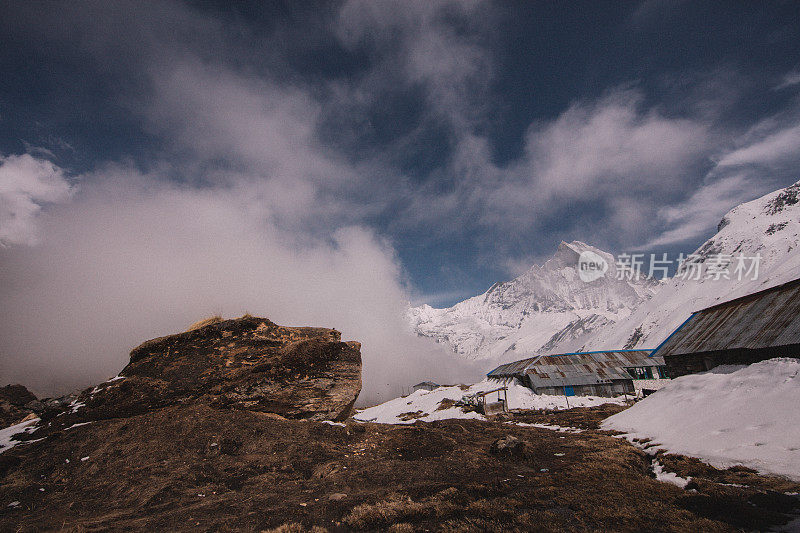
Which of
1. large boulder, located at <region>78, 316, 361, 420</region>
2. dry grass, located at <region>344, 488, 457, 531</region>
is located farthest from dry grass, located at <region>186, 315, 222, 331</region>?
dry grass, located at <region>344, 488, 457, 531</region>

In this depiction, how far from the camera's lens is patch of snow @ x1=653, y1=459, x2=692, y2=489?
891 cm

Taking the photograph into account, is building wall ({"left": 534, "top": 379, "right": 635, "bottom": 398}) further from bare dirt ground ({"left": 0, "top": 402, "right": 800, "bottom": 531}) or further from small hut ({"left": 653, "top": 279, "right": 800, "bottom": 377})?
bare dirt ground ({"left": 0, "top": 402, "right": 800, "bottom": 531})

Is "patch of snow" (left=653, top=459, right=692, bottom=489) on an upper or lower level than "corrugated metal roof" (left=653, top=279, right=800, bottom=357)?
lower

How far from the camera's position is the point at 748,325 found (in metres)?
20.6

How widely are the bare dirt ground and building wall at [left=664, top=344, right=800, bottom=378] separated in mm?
12380

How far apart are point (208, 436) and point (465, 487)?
381 inches

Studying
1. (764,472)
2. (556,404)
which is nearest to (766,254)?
Result: (556,404)

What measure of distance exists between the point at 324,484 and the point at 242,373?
Answer: 25.4ft

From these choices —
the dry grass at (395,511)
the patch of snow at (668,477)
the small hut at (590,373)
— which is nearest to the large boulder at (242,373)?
the dry grass at (395,511)

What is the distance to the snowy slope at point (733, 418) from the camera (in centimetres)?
977

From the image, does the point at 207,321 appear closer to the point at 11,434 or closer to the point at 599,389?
the point at 11,434

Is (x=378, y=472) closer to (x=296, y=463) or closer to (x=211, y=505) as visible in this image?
(x=296, y=463)

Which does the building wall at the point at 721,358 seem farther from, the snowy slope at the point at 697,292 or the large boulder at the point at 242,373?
the snowy slope at the point at 697,292

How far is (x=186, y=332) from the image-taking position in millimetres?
15719
